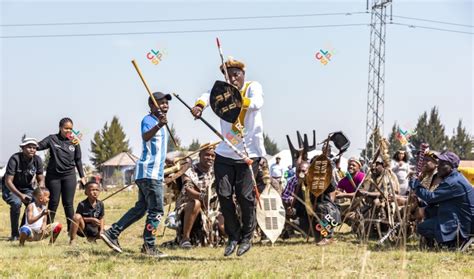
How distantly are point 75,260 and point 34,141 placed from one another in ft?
12.4

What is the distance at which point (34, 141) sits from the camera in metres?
10.2

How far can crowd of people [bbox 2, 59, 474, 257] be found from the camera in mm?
7223

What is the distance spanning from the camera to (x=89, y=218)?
30.5 feet

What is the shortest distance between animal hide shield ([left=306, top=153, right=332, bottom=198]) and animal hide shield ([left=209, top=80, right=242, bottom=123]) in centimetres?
273

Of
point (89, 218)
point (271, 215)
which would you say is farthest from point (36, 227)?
point (271, 215)

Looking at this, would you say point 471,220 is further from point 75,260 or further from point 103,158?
point 103,158

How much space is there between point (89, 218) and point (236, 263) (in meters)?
3.22

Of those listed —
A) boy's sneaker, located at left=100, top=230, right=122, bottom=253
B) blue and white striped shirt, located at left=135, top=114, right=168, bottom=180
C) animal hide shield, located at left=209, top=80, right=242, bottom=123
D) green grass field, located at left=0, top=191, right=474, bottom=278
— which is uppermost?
animal hide shield, located at left=209, top=80, right=242, bottom=123

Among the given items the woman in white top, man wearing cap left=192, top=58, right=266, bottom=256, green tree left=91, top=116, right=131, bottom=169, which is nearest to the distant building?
green tree left=91, top=116, right=131, bottom=169

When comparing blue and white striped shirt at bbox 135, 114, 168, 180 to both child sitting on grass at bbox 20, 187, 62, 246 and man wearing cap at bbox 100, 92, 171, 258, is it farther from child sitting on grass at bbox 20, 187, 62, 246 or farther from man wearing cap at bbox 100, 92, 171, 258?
child sitting on grass at bbox 20, 187, 62, 246

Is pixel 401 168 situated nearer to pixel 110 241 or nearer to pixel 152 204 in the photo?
pixel 152 204

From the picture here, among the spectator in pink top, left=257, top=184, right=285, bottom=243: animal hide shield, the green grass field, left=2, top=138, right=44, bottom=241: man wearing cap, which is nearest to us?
the green grass field

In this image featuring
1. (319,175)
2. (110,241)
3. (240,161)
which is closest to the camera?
(240,161)

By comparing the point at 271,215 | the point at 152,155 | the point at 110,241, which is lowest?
the point at 110,241
